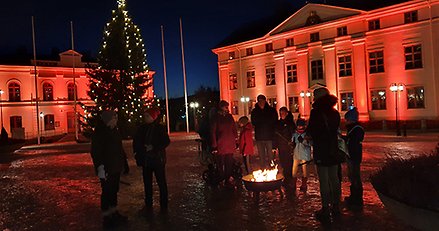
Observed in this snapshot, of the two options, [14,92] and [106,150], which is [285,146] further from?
[14,92]

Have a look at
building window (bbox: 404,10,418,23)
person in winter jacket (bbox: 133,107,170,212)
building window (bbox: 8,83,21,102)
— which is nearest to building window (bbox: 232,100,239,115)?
building window (bbox: 404,10,418,23)

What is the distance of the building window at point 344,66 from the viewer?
1527 inches

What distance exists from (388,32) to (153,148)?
33103mm

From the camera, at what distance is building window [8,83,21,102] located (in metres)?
50.3

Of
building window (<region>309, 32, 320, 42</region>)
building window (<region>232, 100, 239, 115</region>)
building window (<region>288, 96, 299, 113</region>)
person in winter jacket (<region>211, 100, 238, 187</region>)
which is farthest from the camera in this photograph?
building window (<region>232, 100, 239, 115</region>)

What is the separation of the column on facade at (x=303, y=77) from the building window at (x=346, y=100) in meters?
3.52

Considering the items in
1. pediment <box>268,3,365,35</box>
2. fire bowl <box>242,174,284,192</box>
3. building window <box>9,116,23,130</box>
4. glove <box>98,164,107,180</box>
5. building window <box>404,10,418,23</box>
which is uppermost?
pediment <box>268,3,365,35</box>

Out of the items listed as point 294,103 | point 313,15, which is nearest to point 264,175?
point 313,15

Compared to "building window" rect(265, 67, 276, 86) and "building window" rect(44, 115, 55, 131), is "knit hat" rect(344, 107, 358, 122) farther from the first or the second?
"building window" rect(44, 115, 55, 131)

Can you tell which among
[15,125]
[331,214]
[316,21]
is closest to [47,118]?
[15,125]

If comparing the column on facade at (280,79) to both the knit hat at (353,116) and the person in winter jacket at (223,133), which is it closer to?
the person in winter jacket at (223,133)

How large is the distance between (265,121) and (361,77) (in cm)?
3101

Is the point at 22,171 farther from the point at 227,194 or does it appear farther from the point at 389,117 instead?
the point at 389,117

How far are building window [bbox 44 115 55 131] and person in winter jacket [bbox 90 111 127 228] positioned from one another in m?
49.8
